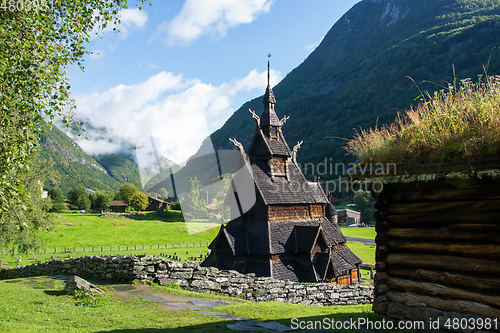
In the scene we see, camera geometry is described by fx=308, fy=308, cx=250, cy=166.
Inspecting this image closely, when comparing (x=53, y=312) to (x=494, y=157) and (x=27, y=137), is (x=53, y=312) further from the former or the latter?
(x=494, y=157)

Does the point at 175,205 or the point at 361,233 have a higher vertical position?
the point at 175,205

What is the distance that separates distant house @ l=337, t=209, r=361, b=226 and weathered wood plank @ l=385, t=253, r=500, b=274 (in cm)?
8305

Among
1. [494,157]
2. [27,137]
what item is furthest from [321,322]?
[27,137]

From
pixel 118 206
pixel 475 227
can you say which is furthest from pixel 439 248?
pixel 118 206

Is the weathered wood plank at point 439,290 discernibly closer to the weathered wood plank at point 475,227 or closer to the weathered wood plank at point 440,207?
the weathered wood plank at point 475,227

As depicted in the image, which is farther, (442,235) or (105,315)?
(105,315)

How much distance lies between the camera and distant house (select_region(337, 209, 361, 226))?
8650 centimetres

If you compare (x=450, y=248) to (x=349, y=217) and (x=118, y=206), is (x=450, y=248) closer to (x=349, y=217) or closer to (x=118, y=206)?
(x=349, y=217)

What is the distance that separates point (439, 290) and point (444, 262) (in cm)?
57

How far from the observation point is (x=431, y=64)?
178m

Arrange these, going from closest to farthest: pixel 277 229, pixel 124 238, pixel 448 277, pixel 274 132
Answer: pixel 448 277 → pixel 277 229 → pixel 274 132 → pixel 124 238

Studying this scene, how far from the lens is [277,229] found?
2273cm

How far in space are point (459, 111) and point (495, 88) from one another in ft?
2.70

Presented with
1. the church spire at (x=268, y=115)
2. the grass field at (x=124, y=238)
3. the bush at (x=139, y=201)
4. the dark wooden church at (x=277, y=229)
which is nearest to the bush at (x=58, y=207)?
the grass field at (x=124, y=238)
